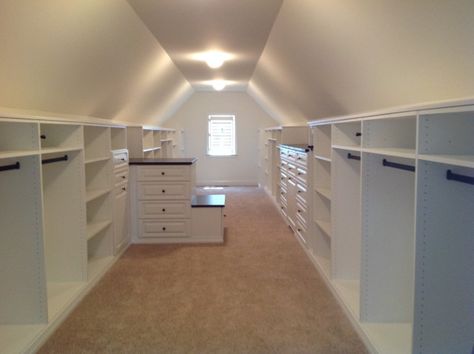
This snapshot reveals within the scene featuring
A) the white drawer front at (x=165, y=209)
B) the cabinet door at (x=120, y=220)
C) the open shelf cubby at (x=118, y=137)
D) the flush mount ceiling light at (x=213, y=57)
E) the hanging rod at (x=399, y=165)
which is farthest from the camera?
the flush mount ceiling light at (x=213, y=57)

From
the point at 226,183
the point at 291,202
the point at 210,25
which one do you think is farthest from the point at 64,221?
the point at 226,183

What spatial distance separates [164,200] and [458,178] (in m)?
3.56

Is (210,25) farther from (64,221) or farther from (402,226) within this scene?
(402,226)

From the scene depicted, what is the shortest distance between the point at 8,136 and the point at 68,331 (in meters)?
1.36

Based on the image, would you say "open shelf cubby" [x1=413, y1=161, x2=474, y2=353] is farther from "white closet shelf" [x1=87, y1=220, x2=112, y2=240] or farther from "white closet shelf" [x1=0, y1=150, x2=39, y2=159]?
"white closet shelf" [x1=87, y1=220, x2=112, y2=240]

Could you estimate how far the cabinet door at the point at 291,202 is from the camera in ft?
16.5

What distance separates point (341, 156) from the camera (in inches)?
131

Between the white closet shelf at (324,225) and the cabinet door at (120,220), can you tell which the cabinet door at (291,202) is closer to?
the white closet shelf at (324,225)

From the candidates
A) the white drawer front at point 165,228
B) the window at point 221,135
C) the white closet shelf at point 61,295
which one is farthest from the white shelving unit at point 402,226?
the window at point 221,135

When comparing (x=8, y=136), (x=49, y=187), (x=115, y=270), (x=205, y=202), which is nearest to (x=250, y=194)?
(x=205, y=202)

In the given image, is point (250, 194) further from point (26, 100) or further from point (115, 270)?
point (26, 100)

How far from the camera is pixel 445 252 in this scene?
1.83 metres

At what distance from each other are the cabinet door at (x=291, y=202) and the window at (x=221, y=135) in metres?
4.93

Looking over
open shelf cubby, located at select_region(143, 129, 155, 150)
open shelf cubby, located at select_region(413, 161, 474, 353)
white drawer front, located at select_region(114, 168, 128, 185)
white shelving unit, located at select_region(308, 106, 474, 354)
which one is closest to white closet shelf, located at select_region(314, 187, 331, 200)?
white shelving unit, located at select_region(308, 106, 474, 354)
